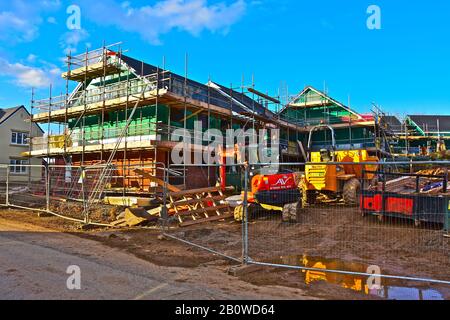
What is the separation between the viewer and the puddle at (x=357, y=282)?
17.7 ft

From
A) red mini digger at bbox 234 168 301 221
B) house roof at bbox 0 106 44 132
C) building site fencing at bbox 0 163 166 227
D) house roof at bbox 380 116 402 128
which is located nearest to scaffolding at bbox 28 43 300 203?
building site fencing at bbox 0 163 166 227

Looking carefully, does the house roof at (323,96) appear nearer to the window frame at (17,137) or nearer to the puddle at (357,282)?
the window frame at (17,137)

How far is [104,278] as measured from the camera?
19.7 feet

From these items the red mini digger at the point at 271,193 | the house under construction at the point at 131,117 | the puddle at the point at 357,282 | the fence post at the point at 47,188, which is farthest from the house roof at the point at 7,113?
the puddle at the point at 357,282

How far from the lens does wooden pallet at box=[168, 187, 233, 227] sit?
39.1 feet

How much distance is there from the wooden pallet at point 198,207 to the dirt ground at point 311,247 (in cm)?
73

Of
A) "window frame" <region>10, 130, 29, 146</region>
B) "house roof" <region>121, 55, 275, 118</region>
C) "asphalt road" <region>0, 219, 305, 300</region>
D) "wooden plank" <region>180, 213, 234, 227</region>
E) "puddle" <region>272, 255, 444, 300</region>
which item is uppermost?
"house roof" <region>121, 55, 275, 118</region>

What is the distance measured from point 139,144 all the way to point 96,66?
7369 millimetres

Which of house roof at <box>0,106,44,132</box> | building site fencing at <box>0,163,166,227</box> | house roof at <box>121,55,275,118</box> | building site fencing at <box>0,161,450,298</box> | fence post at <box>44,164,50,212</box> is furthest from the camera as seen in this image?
house roof at <box>0,106,44,132</box>

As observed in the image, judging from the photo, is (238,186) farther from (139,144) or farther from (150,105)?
(150,105)

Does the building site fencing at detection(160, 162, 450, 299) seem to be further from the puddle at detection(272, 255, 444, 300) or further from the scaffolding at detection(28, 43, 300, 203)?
the scaffolding at detection(28, 43, 300, 203)

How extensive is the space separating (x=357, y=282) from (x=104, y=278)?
4.05m

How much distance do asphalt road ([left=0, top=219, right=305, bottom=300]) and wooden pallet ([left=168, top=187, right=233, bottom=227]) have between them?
3.59m

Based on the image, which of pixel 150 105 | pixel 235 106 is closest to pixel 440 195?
pixel 150 105
